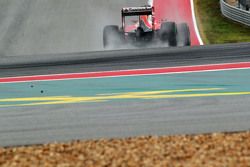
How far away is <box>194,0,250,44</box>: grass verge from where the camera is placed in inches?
1144

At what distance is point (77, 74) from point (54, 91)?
3428 millimetres

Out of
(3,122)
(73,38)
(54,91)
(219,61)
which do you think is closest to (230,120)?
(3,122)

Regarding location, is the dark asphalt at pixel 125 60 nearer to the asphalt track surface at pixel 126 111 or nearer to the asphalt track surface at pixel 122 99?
the asphalt track surface at pixel 122 99

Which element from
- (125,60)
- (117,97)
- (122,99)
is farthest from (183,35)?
(122,99)

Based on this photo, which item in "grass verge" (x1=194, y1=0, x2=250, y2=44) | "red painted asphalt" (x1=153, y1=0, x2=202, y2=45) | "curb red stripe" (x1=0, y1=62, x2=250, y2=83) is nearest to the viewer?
"curb red stripe" (x1=0, y1=62, x2=250, y2=83)

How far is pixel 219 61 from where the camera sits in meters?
19.7

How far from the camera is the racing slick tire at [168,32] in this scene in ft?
82.7

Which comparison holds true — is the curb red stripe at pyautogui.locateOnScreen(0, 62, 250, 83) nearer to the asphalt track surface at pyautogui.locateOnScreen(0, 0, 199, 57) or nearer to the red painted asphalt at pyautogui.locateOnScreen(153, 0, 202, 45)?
the asphalt track surface at pyautogui.locateOnScreen(0, 0, 199, 57)

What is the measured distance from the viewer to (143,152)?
9094 millimetres

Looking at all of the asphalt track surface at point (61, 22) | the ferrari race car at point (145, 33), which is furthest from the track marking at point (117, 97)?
the asphalt track surface at point (61, 22)

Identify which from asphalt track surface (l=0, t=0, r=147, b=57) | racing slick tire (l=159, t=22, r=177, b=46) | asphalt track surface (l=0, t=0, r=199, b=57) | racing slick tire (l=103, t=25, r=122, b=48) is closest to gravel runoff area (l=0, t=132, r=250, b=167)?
racing slick tire (l=159, t=22, r=177, b=46)

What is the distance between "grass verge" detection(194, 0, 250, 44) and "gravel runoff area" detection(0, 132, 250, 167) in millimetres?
18847

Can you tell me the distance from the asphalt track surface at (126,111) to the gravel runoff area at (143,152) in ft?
2.17

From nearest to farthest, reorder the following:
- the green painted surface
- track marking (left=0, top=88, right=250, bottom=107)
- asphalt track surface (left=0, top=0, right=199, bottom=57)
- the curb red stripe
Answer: track marking (left=0, top=88, right=250, bottom=107) < the green painted surface < the curb red stripe < asphalt track surface (left=0, top=0, right=199, bottom=57)
